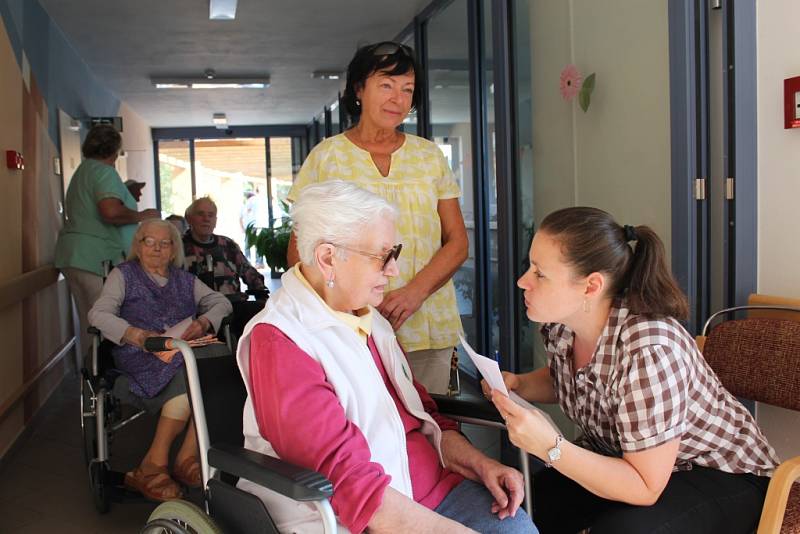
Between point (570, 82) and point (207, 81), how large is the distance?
5.92 metres

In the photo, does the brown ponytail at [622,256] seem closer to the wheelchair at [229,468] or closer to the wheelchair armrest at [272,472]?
the wheelchair at [229,468]

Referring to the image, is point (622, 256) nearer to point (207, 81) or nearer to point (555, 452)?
point (555, 452)

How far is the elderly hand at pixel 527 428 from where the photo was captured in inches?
59.2

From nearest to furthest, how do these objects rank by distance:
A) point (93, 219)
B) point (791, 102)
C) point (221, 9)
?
point (791, 102)
point (93, 219)
point (221, 9)

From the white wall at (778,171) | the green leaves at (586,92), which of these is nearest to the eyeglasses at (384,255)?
the white wall at (778,171)

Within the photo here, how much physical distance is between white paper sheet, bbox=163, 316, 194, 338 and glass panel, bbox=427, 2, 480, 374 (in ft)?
5.15

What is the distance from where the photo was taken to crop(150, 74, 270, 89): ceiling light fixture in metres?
8.11

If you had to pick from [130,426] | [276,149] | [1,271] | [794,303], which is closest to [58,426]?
[130,426]

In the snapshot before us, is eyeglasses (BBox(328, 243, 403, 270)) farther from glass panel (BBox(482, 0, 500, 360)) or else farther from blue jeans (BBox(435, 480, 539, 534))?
glass panel (BBox(482, 0, 500, 360))

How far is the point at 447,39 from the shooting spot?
5008mm

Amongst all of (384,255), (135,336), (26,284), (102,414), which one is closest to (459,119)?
(135,336)

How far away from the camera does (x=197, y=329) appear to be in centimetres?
339

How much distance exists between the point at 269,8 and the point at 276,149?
9250 millimetres

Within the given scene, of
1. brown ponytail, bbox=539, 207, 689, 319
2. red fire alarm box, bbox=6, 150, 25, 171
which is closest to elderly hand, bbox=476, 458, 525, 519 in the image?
brown ponytail, bbox=539, 207, 689, 319
